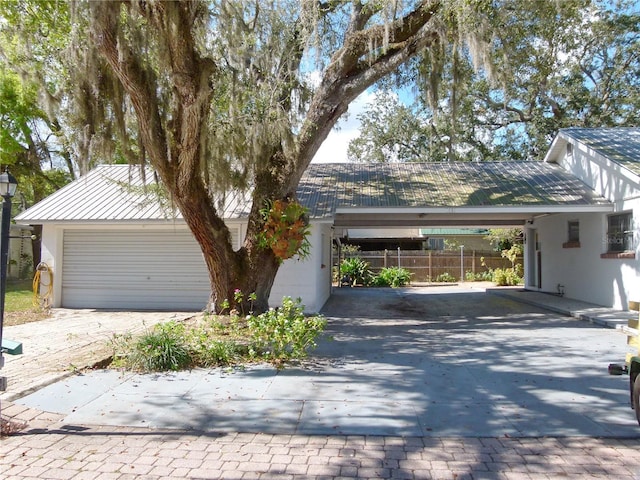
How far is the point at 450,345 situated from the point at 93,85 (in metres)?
7.29

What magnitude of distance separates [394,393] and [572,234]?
11709 mm

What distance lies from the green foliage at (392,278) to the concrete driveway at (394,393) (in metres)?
13.9

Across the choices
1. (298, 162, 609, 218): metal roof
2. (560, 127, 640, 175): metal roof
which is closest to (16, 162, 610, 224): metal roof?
(298, 162, 609, 218): metal roof

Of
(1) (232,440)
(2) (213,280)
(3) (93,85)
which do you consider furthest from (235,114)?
(1) (232,440)

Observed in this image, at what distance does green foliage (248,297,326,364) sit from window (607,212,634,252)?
8.78 metres

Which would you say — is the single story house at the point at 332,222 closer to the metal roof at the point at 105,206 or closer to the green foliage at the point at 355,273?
the metal roof at the point at 105,206

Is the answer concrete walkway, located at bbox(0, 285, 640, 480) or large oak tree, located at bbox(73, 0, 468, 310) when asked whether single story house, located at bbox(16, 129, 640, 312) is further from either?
concrete walkway, located at bbox(0, 285, 640, 480)

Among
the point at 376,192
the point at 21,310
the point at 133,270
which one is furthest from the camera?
the point at 376,192

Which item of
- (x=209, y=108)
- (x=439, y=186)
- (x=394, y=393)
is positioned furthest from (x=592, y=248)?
(x=209, y=108)

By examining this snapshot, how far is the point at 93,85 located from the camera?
7488 mm

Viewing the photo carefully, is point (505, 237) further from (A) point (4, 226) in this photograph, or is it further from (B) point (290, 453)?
(A) point (4, 226)

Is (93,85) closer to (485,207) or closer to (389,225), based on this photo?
(485,207)

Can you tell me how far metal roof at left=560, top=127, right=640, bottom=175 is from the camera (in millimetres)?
11977

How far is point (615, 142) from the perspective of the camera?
13.6 m
